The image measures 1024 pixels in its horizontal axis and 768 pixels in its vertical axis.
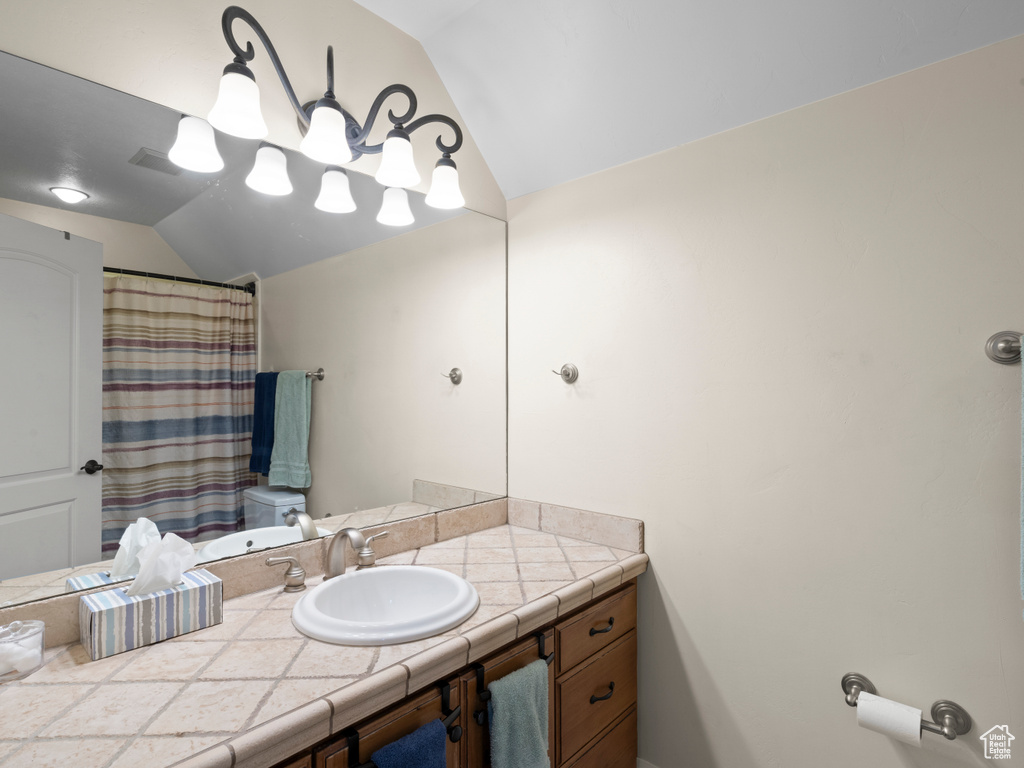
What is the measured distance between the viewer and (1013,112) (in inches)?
46.4

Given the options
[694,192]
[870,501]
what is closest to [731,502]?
[870,501]

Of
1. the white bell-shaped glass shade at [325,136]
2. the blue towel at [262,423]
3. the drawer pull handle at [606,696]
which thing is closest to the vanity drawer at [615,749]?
the drawer pull handle at [606,696]

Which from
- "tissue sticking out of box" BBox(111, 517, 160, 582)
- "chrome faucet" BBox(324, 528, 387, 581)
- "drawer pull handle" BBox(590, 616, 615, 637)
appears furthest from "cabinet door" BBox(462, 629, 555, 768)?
"tissue sticking out of box" BBox(111, 517, 160, 582)

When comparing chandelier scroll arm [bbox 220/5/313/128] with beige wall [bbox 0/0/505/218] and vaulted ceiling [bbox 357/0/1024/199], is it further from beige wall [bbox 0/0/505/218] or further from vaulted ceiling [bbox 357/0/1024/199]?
vaulted ceiling [bbox 357/0/1024/199]

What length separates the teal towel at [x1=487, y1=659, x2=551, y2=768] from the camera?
124 centimetres

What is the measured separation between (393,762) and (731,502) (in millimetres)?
1085

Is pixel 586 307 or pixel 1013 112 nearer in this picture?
pixel 1013 112

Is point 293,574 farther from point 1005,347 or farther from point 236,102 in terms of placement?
point 1005,347

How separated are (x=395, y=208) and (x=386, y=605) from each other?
4.09 feet

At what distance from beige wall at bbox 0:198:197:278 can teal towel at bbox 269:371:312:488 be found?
389mm

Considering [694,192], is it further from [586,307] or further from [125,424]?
[125,424]

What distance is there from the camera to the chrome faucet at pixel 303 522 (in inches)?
61.6

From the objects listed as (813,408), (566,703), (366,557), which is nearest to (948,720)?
(813,408)

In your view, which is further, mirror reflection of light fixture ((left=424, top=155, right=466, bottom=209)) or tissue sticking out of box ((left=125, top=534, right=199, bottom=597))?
mirror reflection of light fixture ((left=424, top=155, right=466, bottom=209))
